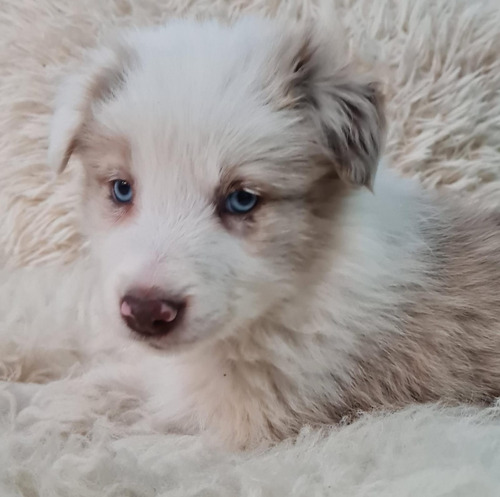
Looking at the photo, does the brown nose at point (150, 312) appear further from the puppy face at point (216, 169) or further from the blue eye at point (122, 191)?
the blue eye at point (122, 191)

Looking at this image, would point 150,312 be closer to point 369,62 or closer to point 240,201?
point 240,201

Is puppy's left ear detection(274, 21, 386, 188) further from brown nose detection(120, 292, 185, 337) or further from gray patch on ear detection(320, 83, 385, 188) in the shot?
brown nose detection(120, 292, 185, 337)

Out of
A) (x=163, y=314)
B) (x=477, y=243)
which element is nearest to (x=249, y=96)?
(x=163, y=314)

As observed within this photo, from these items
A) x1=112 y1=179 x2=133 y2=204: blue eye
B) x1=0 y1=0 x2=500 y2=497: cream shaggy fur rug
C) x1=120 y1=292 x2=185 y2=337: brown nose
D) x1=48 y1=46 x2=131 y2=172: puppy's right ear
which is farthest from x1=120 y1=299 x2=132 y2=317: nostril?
x1=0 y1=0 x2=500 y2=497: cream shaggy fur rug

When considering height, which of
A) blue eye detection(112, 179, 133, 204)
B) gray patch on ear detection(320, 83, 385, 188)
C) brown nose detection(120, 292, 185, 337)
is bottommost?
brown nose detection(120, 292, 185, 337)

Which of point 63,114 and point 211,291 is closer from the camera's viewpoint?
point 211,291

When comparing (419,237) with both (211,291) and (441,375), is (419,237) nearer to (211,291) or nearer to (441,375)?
(441,375)
